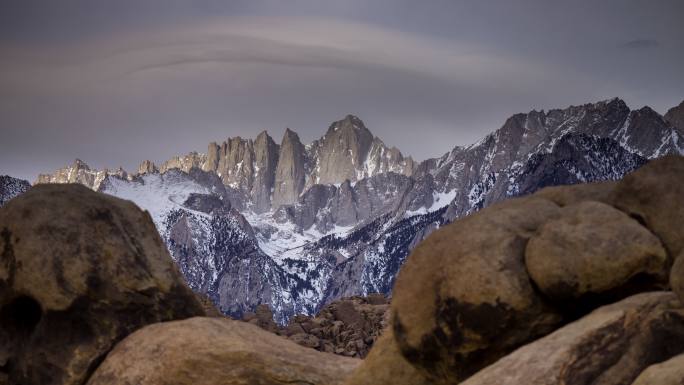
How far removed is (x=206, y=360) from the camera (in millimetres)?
24594

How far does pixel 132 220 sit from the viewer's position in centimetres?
2905

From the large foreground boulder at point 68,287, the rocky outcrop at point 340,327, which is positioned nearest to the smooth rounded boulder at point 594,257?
the large foreground boulder at point 68,287

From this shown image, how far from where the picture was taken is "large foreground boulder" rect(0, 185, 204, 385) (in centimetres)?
2634

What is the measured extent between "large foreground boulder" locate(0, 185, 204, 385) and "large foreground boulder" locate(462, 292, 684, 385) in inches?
516

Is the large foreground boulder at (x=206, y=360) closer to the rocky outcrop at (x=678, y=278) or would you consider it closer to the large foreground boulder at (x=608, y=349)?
the large foreground boulder at (x=608, y=349)

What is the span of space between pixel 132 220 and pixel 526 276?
47.0 feet

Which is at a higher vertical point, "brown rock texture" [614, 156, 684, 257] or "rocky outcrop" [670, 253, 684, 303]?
"brown rock texture" [614, 156, 684, 257]

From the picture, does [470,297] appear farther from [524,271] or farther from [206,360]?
[206,360]

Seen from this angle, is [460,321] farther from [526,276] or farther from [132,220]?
[132,220]

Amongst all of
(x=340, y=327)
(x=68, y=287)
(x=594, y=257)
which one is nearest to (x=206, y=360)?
(x=68, y=287)

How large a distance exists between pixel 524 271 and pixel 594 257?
1641 millimetres

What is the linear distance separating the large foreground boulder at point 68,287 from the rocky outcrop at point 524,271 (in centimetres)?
936

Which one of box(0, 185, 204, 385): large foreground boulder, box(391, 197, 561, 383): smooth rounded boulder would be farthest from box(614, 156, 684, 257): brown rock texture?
box(0, 185, 204, 385): large foreground boulder

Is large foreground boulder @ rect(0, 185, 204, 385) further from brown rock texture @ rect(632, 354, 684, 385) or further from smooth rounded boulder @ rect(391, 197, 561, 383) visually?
brown rock texture @ rect(632, 354, 684, 385)
